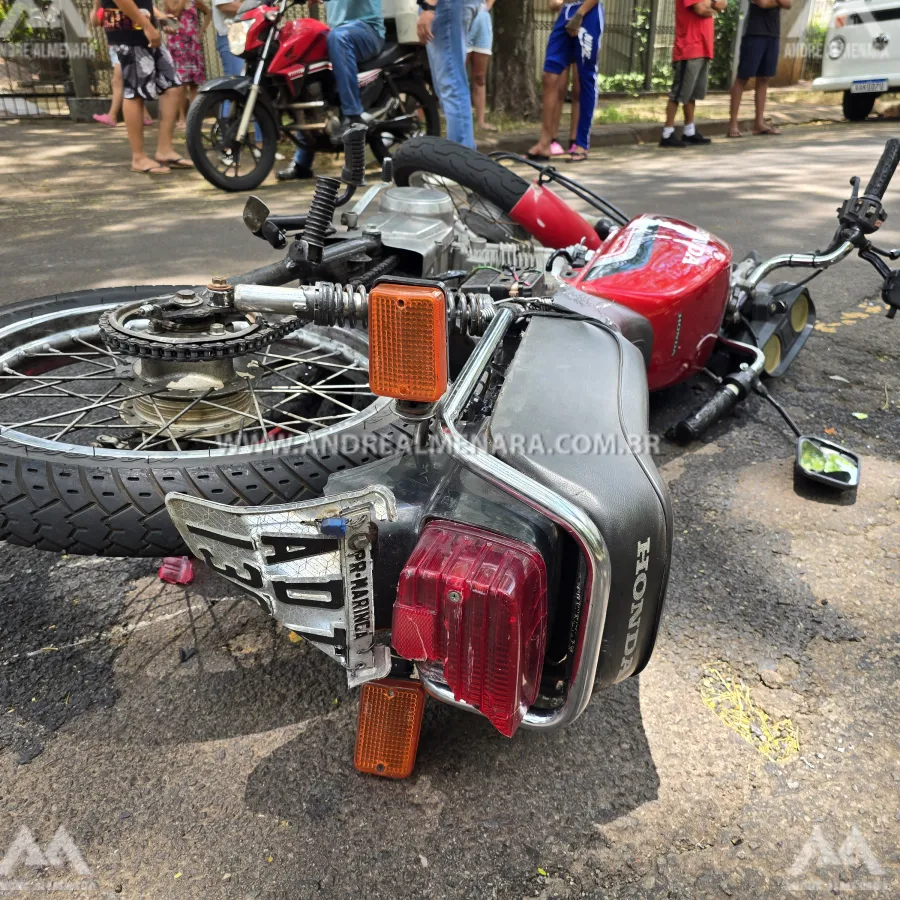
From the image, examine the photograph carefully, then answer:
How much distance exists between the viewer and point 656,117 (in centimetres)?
1126

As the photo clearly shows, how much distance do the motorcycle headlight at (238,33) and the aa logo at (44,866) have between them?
19.7 feet

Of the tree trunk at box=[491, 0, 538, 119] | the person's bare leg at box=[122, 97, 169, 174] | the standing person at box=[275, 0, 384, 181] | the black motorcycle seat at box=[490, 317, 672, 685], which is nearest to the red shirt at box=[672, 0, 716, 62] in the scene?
the tree trunk at box=[491, 0, 538, 119]

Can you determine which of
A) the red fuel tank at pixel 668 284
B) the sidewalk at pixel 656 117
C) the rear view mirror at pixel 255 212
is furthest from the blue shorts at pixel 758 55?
the rear view mirror at pixel 255 212

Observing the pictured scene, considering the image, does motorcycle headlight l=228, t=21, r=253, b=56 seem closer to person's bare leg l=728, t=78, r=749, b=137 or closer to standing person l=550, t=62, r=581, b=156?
standing person l=550, t=62, r=581, b=156

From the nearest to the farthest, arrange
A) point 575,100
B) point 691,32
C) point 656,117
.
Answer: point 575,100 → point 691,32 → point 656,117

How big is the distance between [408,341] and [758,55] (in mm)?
9975

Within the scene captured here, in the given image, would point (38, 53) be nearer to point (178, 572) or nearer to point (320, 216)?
point (320, 216)

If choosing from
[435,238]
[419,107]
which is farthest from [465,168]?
[419,107]

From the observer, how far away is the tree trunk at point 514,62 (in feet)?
33.6

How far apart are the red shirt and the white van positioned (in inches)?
105

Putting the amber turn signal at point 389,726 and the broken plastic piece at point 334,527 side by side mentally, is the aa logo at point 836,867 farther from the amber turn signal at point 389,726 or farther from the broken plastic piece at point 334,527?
the broken plastic piece at point 334,527

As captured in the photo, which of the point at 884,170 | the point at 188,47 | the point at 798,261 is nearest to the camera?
the point at 884,170

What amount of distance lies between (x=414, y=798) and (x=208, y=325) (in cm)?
111

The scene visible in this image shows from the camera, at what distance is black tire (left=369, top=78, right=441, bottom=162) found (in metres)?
6.85
